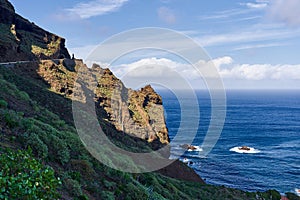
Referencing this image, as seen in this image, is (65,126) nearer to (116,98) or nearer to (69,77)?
(69,77)

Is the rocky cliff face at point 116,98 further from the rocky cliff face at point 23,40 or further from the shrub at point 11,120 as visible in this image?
the shrub at point 11,120

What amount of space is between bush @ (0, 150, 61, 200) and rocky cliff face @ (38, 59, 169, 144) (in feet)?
95.6

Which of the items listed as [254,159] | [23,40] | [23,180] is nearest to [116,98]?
[23,40]

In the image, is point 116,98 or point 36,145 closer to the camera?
point 36,145

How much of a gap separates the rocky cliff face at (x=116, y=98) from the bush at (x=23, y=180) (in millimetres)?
29133

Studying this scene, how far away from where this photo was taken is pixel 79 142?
17.0 meters

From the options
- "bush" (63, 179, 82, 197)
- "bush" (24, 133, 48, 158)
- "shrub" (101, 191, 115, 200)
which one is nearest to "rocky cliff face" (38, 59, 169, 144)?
"bush" (24, 133, 48, 158)

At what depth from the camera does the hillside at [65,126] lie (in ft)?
36.9

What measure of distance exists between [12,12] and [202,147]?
184 ft

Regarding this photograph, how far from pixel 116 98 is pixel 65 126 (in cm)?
2574

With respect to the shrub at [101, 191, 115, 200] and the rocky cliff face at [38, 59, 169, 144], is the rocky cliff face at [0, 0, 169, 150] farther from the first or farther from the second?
the shrub at [101, 191, 115, 200]

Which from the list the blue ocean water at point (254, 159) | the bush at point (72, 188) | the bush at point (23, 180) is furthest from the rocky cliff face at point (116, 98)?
the bush at point (23, 180)

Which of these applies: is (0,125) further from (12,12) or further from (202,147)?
(202,147)

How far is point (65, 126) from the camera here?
20.0m
